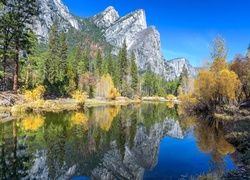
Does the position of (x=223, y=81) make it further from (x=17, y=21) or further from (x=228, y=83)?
(x=17, y=21)

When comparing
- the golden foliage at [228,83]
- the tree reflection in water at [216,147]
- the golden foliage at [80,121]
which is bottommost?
the tree reflection in water at [216,147]

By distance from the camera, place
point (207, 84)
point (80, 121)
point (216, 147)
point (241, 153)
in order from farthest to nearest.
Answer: point (207, 84) < point (80, 121) < point (216, 147) < point (241, 153)

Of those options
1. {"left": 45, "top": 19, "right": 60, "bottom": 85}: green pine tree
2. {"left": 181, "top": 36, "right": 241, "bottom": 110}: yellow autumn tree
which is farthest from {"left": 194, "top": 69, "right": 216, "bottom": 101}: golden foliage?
→ {"left": 45, "top": 19, "right": 60, "bottom": 85}: green pine tree

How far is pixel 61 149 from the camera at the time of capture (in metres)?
13.0

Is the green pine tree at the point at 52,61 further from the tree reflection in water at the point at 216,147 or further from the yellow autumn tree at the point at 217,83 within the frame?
the tree reflection in water at the point at 216,147

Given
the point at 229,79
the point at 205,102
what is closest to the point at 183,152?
the point at 229,79

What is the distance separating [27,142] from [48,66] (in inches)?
1888

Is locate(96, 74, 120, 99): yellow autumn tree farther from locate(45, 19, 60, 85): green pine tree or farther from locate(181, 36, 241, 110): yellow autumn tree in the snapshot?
locate(181, 36, 241, 110): yellow autumn tree

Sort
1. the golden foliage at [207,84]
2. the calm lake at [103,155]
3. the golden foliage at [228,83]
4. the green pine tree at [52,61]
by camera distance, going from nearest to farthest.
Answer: the calm lake at [103,155], the golden foliage at [228,83], the golden foliage at [207,84], the green pine tree at [52,61]

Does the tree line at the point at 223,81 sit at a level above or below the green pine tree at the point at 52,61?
below

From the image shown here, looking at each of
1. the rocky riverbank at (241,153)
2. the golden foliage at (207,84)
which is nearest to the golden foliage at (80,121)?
the rocky riverbank at (241,153)

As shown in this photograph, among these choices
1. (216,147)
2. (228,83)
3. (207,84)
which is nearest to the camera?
(216,147)

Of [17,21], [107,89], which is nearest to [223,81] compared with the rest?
[17,21]

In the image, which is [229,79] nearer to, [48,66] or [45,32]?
[48,66]
